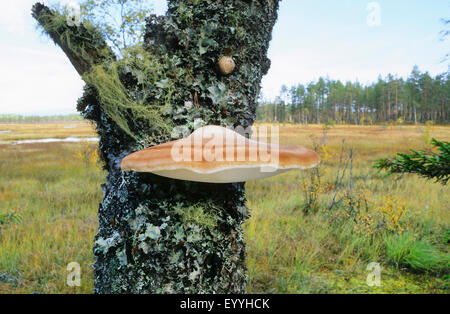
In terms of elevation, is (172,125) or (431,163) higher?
(172,125)

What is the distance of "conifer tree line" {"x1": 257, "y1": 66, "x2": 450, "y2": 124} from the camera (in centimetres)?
6075

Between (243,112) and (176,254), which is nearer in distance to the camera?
(176,254)

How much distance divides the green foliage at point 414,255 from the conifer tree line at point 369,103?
177 feet

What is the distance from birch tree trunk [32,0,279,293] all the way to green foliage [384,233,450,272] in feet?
9.61

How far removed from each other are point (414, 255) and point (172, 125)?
364 centimetres

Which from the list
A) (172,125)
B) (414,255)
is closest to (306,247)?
(414,255)

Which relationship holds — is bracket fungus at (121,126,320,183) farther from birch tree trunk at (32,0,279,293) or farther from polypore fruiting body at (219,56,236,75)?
polypore fruiting body at (219,56,236,75)

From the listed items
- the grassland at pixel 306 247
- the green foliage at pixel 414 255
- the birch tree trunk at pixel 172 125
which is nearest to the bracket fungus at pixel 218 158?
the birch tree trunk at pixel 172 125

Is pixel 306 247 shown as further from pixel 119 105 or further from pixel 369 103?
pixel 369 103

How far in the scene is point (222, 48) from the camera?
1562 mm

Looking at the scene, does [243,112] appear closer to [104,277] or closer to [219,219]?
[219,219]

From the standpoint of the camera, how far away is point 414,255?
11.1 ft
